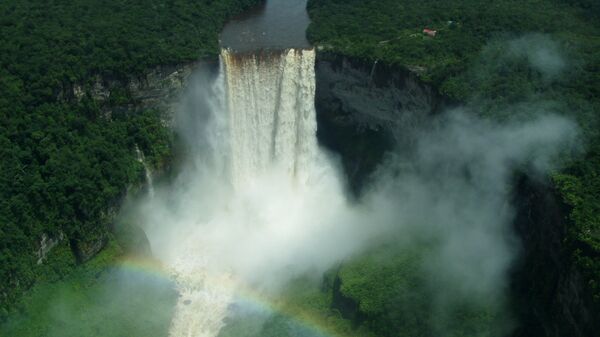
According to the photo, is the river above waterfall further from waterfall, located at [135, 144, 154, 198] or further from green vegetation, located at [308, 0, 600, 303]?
waterfall, located at [135, 144, 154, 198]

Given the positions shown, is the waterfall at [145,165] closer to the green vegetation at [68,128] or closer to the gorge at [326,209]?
the gorge at [326,209]

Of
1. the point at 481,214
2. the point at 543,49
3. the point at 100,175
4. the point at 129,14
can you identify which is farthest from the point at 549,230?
the point at 129,14

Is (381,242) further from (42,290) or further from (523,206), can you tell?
(42,290)

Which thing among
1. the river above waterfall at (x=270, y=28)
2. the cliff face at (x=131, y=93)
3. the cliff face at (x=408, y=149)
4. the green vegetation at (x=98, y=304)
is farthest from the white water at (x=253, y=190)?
the river above waterfall at (x=270, y=28)

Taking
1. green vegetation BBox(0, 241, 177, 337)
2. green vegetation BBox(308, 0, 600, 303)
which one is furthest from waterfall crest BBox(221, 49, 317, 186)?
green vegetation BBox(0, 241, 177, 337)

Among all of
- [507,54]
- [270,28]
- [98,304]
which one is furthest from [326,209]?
[98,304]

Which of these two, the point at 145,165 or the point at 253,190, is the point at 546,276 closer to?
the point at 253,190
